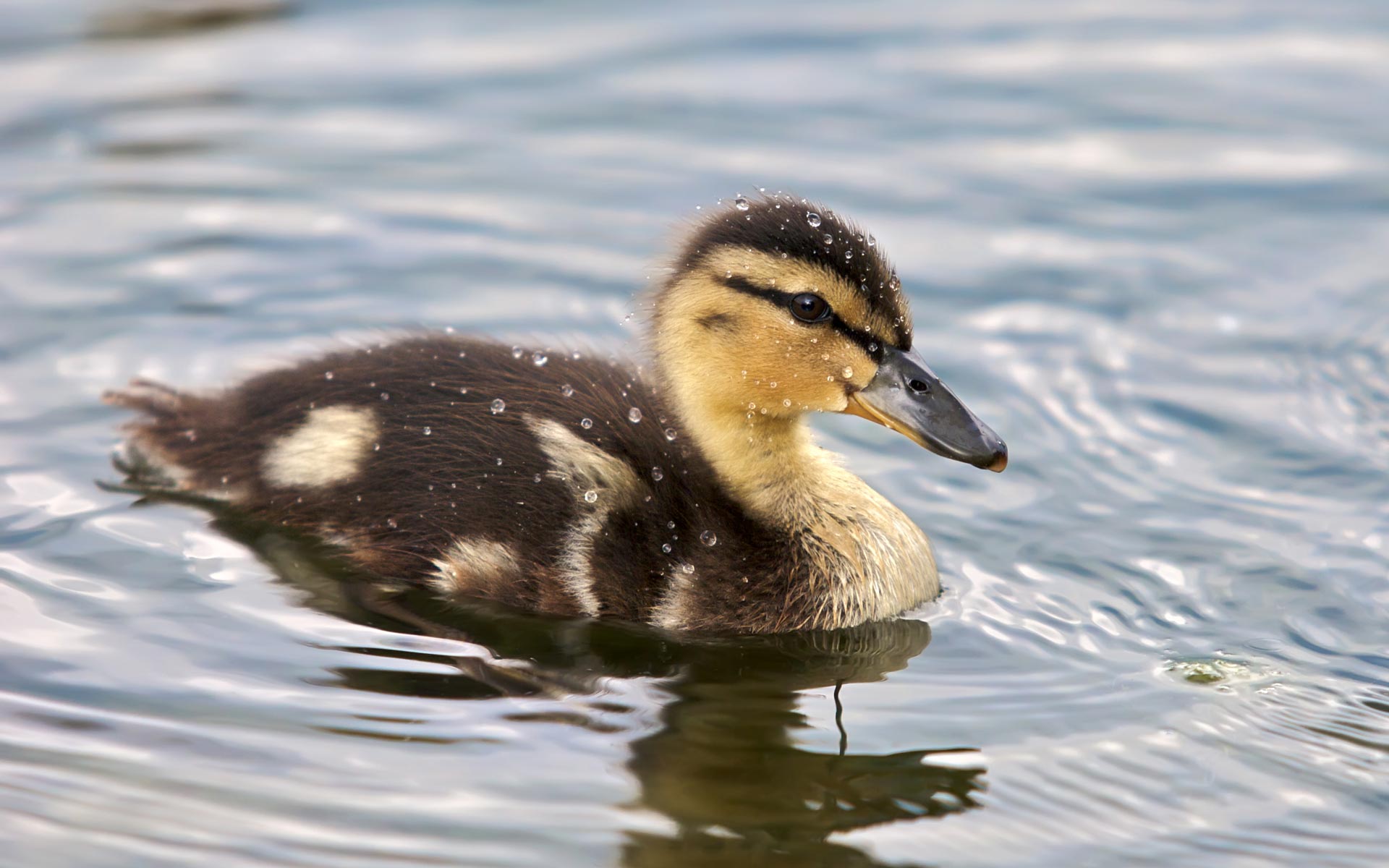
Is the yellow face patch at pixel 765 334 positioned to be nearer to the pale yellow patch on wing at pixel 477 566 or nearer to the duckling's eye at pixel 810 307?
the duckling's eye at pixel 810 307

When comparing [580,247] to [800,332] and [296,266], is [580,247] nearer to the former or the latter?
[296,266]

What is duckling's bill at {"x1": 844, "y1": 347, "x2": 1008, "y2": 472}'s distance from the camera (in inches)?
164

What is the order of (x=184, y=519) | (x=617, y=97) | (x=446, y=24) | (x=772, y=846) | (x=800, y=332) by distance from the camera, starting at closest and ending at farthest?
(x=772, y=846), (x=800, y=332), (x=184, y=519), (x=617, y=97), (x=446, y=24)

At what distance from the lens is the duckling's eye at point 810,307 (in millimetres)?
4191

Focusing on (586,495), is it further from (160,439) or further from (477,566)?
(160,439)

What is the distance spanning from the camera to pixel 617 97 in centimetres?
753

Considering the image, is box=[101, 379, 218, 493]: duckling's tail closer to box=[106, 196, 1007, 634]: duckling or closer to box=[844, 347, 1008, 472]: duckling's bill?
box=[106, 196, 1007, 634]: duckling

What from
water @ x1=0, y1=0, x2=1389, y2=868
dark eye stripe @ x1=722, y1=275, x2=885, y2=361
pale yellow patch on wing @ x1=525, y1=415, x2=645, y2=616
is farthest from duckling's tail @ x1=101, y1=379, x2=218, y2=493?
dark eye stripe @ x1=722, y1=275, x2=885, y2=361

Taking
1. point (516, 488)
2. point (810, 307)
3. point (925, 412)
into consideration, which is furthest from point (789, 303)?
point (516, 488)

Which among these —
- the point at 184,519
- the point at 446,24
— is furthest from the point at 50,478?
the point at 446,24

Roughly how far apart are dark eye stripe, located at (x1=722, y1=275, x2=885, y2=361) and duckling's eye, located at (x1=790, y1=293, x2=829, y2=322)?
0.04 ft

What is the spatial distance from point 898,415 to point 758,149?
308 cm

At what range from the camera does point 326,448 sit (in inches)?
175

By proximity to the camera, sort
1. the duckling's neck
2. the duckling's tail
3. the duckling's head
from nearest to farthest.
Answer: the duckling's head < the duckling's neck < the duckling's tail
